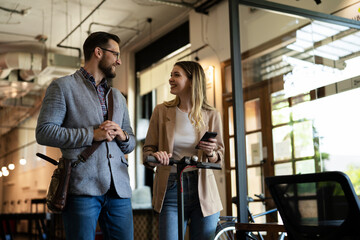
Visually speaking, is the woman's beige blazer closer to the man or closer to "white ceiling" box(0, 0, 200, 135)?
the man

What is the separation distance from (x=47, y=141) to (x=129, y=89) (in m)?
5.98

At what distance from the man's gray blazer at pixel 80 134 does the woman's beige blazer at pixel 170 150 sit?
0.85 ft

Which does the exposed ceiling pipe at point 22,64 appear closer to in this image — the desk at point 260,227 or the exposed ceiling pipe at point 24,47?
the exposed ceiling pipe at point 24,47

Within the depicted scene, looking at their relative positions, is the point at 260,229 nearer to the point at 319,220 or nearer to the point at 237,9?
the point at 319,220

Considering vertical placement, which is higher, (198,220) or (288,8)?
(288,8)

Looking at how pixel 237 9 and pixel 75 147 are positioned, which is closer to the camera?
pixel 75 147

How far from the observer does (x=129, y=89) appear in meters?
7.71

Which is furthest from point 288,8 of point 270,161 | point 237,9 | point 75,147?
point 75,147

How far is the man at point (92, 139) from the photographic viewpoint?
1753mm

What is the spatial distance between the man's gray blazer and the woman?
235 millimetres

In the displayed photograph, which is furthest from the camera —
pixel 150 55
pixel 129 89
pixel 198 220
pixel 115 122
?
pixel 129 89

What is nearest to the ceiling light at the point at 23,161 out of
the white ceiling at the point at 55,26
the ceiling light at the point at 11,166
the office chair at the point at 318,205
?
the ceiling light at the point at 11,166

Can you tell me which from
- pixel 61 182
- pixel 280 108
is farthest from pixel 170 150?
pixel 280 108

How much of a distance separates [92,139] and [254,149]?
2083mm
